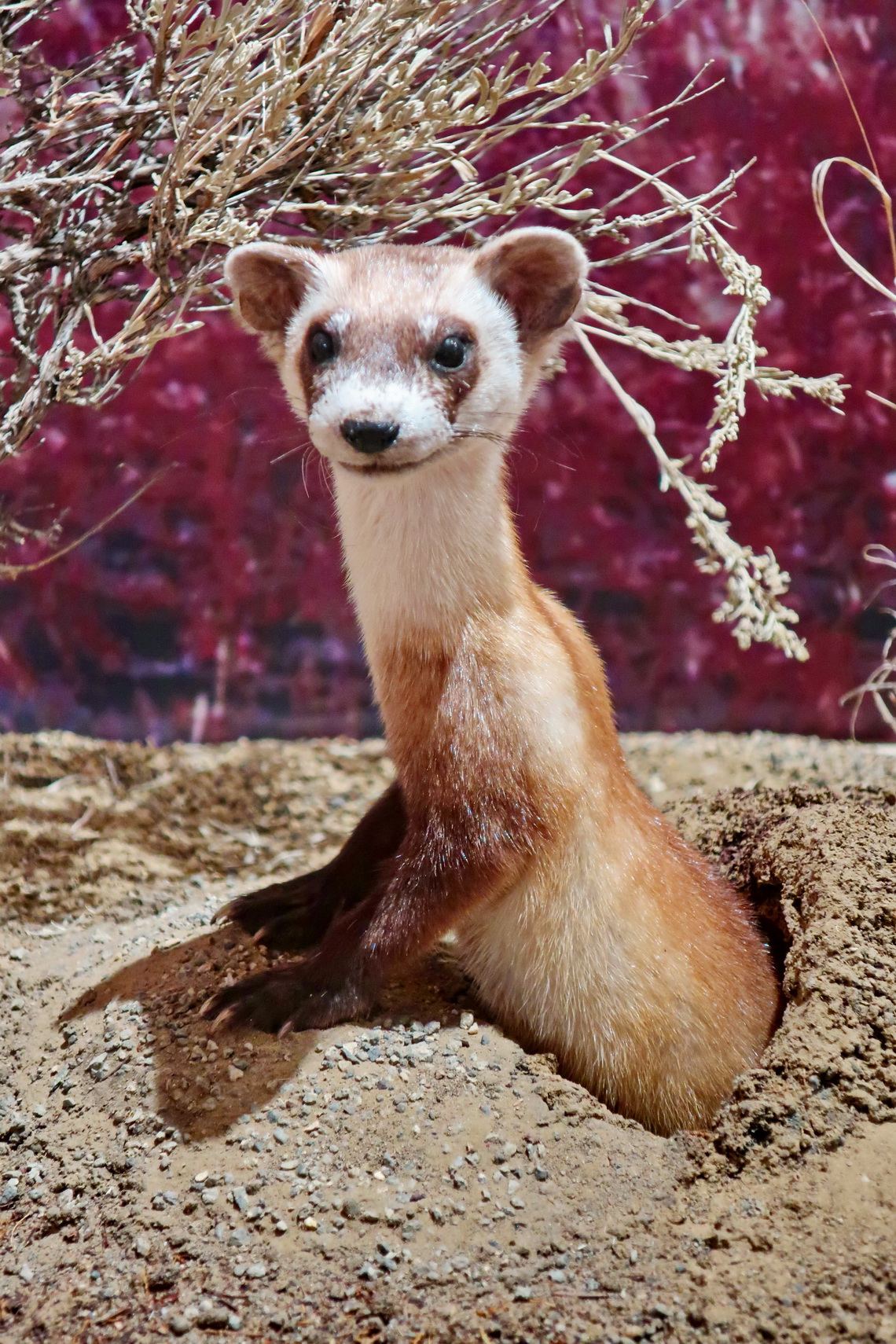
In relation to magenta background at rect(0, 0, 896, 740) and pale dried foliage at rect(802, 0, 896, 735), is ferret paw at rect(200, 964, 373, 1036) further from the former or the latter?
magenta background at rect(0, 0, 896, 740)

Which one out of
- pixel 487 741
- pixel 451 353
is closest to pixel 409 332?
pixel 451 353

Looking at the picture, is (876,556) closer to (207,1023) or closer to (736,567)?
(736,567)

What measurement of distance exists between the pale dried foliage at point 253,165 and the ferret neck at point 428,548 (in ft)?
1.35

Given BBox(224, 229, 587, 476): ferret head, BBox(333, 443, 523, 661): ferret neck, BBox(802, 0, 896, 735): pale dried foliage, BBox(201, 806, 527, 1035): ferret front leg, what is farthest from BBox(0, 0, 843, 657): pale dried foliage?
BBox(802, 0, 896, 735): pale dried foliage

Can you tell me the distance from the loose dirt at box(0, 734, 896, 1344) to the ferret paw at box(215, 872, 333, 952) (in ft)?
0.17

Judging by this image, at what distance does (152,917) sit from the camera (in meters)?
2.83

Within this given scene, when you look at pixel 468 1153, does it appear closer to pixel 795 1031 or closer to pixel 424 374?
pixel 795 1031

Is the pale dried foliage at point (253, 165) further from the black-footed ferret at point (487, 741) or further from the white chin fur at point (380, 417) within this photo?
the white chin fur at point (380, 417)

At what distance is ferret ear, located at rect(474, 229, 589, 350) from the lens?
1.88 meters

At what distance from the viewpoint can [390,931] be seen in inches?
78.5

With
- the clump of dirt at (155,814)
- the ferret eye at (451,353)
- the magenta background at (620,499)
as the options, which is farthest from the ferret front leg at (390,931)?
the magenta background at (620,499)

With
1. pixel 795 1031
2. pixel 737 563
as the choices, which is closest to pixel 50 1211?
pixel 795 1031

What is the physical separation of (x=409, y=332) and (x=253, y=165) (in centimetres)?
56

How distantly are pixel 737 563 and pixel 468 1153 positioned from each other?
4.20ft
